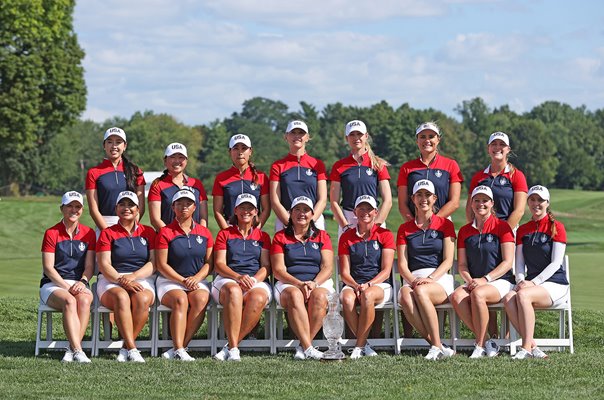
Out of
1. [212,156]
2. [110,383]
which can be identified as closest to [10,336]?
[110,383]

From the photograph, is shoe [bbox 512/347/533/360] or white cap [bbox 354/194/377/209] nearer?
shoe [bbox 512/347/533/360]

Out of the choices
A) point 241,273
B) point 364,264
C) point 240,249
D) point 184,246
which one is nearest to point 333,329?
point 364,264

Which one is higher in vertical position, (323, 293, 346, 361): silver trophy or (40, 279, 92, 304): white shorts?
(40, 279, 92, 304): white shorts

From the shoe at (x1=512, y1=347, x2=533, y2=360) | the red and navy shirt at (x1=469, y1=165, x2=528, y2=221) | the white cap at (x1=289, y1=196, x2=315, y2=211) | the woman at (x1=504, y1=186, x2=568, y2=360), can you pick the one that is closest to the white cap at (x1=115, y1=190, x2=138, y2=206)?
the white cap at (x1=289, y1=196, x2=315, y2=211)

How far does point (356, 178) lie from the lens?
10.3 m

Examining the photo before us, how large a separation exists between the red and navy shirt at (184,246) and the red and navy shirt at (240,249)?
138 mm

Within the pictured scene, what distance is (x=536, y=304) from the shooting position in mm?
9648

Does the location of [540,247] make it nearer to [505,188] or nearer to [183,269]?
[505,188]

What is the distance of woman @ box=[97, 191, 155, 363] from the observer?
9641mm

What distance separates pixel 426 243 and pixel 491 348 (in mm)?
1064

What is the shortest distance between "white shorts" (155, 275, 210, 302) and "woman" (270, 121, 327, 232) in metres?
0.98

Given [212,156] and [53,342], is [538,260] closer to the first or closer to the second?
[53,342]

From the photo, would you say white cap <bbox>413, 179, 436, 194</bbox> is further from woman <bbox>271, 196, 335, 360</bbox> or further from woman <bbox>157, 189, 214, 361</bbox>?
woman <bbox>157, 189, 214, 361</bbox>

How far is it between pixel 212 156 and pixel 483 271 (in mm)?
92073
